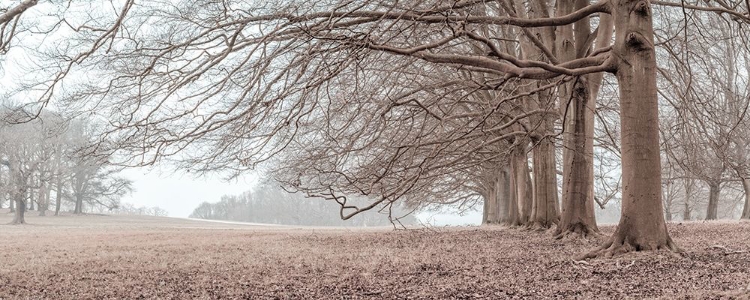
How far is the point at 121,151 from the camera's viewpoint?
9.02 meters

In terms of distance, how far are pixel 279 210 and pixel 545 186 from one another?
A: 65.6 metres

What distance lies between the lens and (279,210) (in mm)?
76812

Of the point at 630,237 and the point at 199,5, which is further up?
the point at 199,5

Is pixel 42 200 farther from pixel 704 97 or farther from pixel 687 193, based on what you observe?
pixel 704 97

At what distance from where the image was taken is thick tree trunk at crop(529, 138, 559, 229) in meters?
13.5

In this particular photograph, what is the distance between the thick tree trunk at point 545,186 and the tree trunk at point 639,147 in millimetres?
6022

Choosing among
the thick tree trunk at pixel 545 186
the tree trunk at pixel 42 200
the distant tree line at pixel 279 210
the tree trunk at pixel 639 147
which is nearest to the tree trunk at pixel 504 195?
the thick tree trunk at pixel 545 186

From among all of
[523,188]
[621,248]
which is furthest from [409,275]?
→ [523,188]

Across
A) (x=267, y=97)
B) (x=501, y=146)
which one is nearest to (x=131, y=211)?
(x=501, y=146)

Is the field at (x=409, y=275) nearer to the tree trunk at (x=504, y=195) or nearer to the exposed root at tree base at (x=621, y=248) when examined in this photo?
the exposed root at tree base at (x=621, y=248)

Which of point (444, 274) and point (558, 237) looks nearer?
point (444, 274)

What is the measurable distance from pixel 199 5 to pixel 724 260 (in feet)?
24.9

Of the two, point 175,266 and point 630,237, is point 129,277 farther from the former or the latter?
point 630,237

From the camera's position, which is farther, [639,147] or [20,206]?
[20,206]
